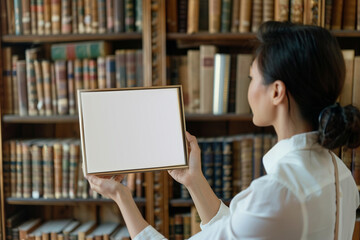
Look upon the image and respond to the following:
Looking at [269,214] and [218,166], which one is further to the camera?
[218,166]

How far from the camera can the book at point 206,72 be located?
5.82 ft

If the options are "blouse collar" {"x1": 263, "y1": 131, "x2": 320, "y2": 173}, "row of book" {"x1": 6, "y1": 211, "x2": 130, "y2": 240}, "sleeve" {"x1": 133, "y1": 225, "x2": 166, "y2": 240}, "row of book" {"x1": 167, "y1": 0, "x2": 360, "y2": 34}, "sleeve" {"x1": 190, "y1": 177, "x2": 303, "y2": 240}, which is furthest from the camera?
"row of book" {"x1": 6, "y1": 211, "x2": 130, "y2": 240}

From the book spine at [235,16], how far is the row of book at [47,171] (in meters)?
0.75

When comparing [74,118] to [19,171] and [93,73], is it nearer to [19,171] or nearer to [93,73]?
[93,73]

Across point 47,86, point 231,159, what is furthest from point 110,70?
Answer: point 231,159

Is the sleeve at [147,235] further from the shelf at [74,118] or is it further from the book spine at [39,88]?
the book spine at [39,88]


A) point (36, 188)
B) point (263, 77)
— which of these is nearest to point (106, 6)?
point (36, 188)

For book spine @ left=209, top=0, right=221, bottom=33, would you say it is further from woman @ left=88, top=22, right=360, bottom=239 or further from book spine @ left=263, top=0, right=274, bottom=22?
woman @ left=88, top=22, right=360, bottom=239

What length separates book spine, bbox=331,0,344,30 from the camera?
1.76 meters

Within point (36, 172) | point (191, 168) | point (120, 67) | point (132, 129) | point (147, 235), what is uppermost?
point (120, 67)

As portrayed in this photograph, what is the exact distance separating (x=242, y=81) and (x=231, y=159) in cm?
33

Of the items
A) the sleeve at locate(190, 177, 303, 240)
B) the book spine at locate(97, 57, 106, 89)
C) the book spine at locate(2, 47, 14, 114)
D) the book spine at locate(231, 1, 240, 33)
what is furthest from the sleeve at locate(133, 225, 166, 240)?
the book spine at locate(2, 47, 14, 114)

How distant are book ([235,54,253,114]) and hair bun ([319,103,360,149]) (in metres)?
0.94

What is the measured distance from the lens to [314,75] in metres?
0.82
